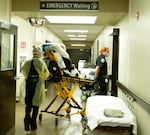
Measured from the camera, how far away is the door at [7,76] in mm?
4973

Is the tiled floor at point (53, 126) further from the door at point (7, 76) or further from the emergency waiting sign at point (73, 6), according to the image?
the emergency waiting sign at point (73, 6)

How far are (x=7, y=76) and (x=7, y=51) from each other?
505 millimetres

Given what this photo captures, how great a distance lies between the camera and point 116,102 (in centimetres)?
508

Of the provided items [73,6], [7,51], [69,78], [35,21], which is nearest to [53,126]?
[69,78]

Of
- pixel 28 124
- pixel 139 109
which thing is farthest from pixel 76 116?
pixel 139 109

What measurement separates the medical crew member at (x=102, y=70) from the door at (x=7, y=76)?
283cm

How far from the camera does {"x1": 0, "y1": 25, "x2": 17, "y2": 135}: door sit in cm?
497

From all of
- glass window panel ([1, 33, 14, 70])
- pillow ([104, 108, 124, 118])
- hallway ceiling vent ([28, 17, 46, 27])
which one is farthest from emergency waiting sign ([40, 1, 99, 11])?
pillow ([104, 108, 124, 118])

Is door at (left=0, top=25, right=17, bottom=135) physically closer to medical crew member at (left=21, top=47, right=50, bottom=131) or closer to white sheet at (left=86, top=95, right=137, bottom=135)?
medical crew member at (left=21, top=47, right=50, bottom=131)

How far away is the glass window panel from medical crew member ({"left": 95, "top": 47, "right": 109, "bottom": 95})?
2.89 metres

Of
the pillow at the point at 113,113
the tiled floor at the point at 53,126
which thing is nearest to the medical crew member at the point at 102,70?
the tiled floor at the point at 53,126

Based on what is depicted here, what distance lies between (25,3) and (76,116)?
114 inches

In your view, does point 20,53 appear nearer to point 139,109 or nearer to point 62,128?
point 62,128

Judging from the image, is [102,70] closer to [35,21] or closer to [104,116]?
[35,21]
